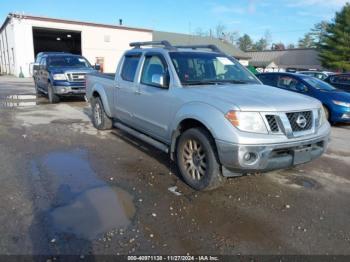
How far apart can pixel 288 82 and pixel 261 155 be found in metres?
7.75

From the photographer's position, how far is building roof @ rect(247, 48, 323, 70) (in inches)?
2286

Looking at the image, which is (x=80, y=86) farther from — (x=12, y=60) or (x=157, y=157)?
(x=12, y=60)

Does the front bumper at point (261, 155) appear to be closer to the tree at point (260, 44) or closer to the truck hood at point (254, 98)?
the truck hood at point (254, 98)

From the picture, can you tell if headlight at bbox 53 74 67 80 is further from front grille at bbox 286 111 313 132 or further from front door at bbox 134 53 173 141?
front grille at bbox 286 111 313 132

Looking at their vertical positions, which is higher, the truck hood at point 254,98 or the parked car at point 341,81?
the truck hood at point 254,98

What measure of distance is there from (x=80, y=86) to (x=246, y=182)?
957 centimetres

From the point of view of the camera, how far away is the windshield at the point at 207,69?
5.18 metres

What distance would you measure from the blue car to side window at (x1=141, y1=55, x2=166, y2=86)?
20.9ft

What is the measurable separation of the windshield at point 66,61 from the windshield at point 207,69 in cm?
961

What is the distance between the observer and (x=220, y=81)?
5293 mm

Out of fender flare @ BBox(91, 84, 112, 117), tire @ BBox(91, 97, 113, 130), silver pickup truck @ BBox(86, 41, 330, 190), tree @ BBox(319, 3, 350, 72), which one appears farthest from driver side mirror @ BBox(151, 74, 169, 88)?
tree @ BBox(319, 3, 350, 72)

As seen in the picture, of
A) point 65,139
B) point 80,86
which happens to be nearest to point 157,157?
point 65,139

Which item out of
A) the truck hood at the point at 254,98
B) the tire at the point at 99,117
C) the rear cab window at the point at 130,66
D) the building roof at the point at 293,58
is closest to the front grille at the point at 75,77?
the tire at the point at 99,117

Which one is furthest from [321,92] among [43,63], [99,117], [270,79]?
[43,63]
